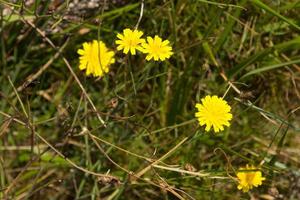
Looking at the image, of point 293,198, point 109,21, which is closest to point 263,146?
point 293,198

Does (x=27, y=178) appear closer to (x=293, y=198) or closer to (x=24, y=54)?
(x=24, y=54)

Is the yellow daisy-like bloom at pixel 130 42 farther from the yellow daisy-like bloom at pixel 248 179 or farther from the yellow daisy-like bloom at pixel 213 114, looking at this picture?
the yellow daisy-like bloom at pixel 248 179

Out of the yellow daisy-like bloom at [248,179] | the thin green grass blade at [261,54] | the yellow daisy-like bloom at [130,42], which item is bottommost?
the yellow daisy-like bloom at [248,179]

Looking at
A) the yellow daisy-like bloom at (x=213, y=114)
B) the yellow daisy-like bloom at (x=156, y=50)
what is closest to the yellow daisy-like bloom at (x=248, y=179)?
the yellow daisy-like bloom at (x=213, y=114)

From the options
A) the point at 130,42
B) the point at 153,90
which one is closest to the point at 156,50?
the point at 130,42

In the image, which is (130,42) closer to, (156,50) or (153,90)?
(156,50)

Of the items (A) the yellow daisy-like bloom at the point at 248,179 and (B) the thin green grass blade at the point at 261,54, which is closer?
(A) the yellow daisy-like bloom at the point at 248,179

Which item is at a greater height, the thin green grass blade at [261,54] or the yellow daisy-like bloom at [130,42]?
the thin green grass blade at [261,54]

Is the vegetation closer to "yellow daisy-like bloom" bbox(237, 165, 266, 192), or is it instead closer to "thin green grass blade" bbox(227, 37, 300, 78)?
"thin green grass blade" bbox(227, 37, 300, 78)
